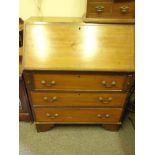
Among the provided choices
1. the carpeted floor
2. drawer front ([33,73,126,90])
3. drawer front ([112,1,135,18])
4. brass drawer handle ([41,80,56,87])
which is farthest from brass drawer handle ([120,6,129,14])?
the carpeted floor

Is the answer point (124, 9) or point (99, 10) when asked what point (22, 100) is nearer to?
point (99, 10)

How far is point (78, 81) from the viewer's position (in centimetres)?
170

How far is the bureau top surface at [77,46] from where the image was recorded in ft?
5.42

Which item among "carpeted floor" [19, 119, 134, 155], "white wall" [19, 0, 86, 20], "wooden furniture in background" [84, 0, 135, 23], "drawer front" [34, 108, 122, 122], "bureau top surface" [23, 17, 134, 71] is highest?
"white wall" [19, 0, 86, 20]

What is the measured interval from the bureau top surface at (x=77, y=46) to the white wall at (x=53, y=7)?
0.43 metres

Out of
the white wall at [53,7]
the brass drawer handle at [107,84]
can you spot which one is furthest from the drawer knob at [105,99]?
the white wall at [53,7]

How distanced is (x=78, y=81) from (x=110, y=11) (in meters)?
0.63

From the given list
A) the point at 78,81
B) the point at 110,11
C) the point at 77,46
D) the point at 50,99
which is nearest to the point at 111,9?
the point at 110,11

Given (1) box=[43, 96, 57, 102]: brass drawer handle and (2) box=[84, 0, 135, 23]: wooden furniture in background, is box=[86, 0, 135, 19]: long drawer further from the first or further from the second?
(1) box=[43, 96, 57, 102]: brass drawer handle

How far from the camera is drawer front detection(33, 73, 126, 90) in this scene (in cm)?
168

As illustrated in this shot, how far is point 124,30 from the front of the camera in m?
1.72

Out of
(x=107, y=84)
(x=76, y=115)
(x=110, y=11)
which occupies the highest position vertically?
(x=110, y=11)

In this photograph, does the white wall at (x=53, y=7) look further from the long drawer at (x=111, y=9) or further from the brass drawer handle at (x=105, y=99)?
the brass drawer handle at (x=105, y=99)
